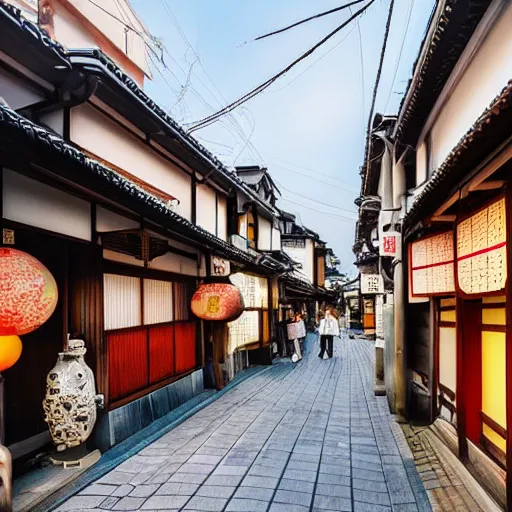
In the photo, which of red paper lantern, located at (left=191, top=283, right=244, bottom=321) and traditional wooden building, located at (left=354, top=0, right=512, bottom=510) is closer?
traditional wooden building, located at (left=354, top=0, right=512, bottom=510)

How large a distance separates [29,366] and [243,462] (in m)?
4.24

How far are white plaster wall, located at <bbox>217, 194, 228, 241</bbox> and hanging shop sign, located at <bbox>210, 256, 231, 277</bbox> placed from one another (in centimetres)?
258

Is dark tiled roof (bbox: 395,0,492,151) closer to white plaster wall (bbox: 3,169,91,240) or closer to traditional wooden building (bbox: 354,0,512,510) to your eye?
traditional wooden building (bbox: 354,0,512,510)

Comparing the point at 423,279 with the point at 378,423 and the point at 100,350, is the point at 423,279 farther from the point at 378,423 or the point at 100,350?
the point at 100,350

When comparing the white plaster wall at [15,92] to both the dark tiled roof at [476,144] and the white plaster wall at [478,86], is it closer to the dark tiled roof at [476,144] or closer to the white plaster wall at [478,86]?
the dark tiled roof at [476,144]

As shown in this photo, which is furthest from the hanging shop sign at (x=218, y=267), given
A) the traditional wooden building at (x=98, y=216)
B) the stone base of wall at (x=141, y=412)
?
the stone base of wall at (x=141, y=412)

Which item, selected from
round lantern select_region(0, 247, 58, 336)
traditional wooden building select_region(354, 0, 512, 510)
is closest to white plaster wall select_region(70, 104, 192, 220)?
round lantern select_region(0, 247, 58, 336)

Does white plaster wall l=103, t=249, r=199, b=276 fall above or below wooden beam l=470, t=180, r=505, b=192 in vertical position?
below

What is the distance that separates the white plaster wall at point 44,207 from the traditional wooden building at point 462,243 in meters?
5.72

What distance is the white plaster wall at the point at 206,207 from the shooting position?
1526 cm

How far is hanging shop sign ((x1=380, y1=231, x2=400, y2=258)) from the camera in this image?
1170cm

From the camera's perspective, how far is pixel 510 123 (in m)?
4.03

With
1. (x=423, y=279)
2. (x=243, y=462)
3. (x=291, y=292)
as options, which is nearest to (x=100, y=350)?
(x=243, y=462)

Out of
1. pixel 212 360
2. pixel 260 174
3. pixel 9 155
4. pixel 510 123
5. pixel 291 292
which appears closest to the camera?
pixel 510 123
